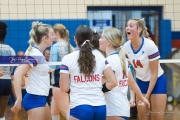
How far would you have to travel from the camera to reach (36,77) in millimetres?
4910

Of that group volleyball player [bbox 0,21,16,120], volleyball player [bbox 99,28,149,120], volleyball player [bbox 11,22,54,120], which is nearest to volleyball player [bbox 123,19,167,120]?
volleyball player [bbox 99,28,149,120]

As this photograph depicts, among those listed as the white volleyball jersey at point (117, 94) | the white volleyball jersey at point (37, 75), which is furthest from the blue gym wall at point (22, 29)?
the white volleyball jersey at point (117, 94)

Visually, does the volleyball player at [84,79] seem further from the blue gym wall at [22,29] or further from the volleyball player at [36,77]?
the blue gym wall at [22,29]

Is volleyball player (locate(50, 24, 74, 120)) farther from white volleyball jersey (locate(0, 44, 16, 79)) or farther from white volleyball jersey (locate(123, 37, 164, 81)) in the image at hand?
white volleyball jersey (locate(123, 37, 164, 81))

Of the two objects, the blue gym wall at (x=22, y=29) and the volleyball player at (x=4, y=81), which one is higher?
the blue gym wall at (x=22, y=29)

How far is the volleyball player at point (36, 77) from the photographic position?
4.80m

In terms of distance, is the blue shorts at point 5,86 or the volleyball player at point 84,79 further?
the blue shorts at point 5,86

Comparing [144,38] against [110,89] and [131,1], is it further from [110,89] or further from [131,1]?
[131,1]

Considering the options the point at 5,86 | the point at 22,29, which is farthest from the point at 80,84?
the point at 22,29

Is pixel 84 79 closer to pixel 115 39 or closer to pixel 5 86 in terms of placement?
pixel 115 39

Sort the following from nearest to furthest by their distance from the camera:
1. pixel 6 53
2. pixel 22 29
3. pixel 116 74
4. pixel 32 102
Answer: pixel 116 74
pixel 32 102
pixel 6 53
pixel 22 29

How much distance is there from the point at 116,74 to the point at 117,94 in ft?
0.66

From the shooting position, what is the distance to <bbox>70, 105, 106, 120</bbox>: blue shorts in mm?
4051

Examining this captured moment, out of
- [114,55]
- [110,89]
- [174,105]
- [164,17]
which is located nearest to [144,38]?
[114,55]
